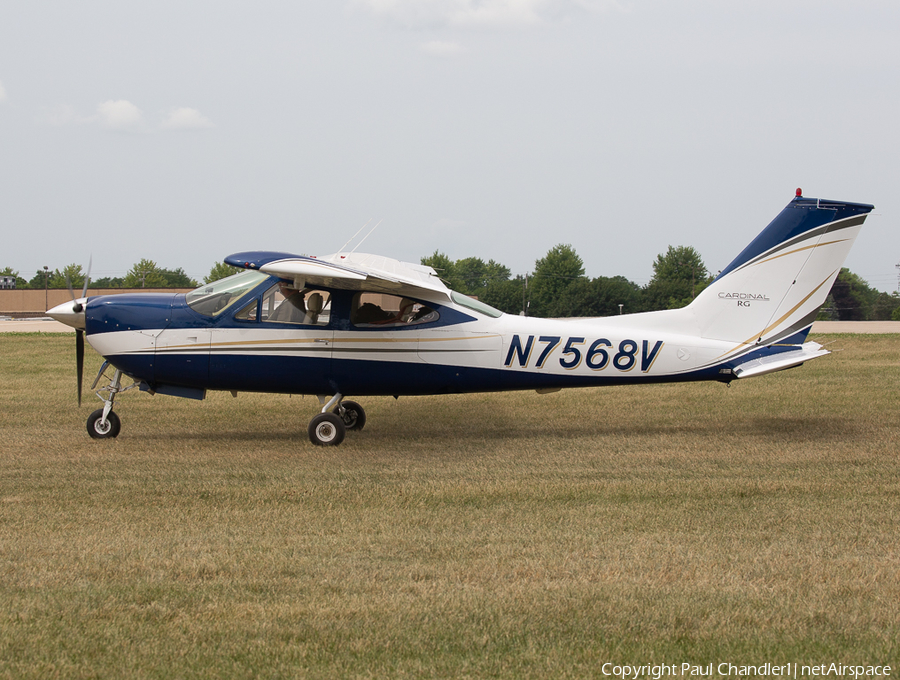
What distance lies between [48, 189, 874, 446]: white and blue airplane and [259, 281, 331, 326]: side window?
12mm

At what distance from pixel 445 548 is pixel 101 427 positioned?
6169 mm

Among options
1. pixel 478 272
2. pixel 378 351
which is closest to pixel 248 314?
pixel 378 351

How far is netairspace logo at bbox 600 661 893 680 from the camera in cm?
355

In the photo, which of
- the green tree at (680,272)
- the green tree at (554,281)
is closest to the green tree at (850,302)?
the green tree at (680,272)

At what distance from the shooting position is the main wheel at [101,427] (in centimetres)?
970

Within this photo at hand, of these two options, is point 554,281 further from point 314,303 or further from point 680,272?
point 314,303

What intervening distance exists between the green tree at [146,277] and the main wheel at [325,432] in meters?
91.9

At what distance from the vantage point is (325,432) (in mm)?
9586

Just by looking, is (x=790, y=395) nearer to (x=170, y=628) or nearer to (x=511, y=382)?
(x=511, y=382)

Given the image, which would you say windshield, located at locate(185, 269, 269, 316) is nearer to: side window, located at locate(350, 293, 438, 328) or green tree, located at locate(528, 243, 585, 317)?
side window, located at locate(350, 293, 438, 328)

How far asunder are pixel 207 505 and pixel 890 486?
20.6 feet

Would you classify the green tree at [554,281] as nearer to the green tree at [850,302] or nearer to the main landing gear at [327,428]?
the green tree at [850,302]

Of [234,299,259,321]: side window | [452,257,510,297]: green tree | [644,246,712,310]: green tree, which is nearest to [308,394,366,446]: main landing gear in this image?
[234,299,259,321]: side window

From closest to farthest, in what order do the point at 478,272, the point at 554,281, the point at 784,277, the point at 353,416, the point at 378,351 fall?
the point at 378,351, the point at 784,277, the point at 353,416, the point at 554,281, the point at 478,272
